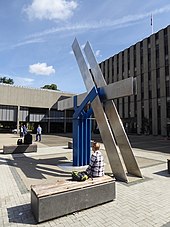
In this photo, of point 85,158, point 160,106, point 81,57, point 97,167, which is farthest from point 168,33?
point 97,167

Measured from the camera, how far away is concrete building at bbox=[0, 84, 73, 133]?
119 feet

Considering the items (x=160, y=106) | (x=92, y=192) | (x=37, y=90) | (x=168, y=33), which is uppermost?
(x=168, y=33)

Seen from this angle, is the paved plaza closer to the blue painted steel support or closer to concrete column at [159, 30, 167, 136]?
the blue painted steel support

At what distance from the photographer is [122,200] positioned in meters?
5.03

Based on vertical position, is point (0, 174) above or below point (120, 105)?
below

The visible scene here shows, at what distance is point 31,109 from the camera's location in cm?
4009

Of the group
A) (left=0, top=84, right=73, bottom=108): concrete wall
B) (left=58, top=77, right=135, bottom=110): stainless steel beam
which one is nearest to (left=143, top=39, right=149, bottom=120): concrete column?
(left=0, top=84, right=73, bottom=108): concrete wall

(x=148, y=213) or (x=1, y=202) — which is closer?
(x=148, y=213)

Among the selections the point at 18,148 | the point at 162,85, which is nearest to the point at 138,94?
the point at 162,85

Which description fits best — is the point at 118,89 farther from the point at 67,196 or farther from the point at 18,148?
the point at 18,148

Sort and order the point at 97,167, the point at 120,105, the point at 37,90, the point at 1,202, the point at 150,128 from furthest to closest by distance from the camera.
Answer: the point at 120,105
the point at 37,90
the point at 150,128
the point at 97,167
the point at 1,202

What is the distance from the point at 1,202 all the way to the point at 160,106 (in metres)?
34.3

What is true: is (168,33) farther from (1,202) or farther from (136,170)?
(1,202)

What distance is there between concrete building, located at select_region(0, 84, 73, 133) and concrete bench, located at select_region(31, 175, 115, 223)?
3466 centimetres
